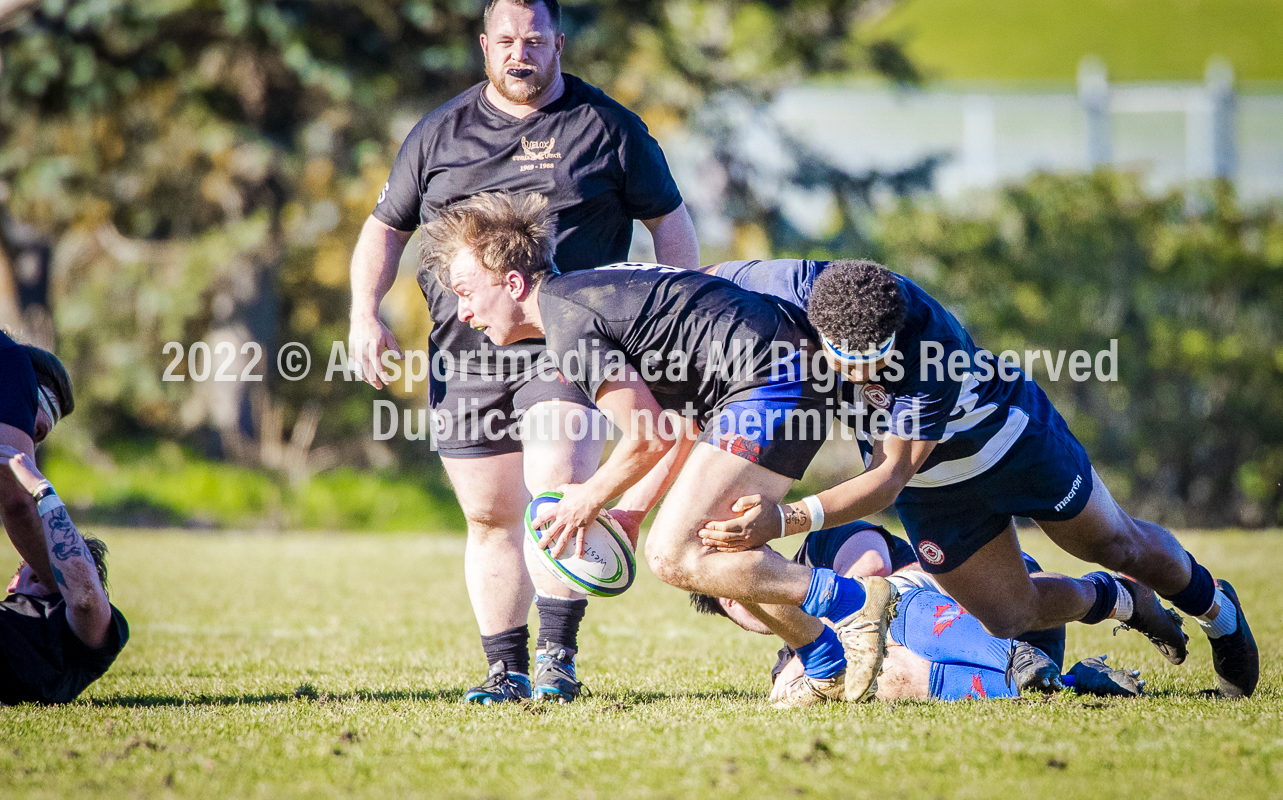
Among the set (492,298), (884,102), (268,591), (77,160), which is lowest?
(268,591)

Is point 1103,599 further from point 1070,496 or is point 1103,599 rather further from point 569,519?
point 569,519

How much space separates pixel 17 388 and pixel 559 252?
2163 millimetres

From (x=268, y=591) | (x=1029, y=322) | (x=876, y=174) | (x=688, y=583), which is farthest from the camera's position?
(x=876, y=174)

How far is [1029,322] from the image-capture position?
46.2ft

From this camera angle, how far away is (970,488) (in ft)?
14.2

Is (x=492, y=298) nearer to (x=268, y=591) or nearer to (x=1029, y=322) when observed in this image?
(x=268, y=591)

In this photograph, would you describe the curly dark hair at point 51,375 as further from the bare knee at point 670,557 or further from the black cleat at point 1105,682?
the black cleat at point 1105,682

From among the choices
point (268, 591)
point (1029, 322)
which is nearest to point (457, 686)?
point (268, 591)

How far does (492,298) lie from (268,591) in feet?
17.2

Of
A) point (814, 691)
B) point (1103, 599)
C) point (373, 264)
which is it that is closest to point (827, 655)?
point (814, 691)

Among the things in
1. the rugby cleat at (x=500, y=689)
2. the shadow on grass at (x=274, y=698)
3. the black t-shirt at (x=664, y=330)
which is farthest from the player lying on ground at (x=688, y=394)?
the shadow on grass at (x=274, y=698)

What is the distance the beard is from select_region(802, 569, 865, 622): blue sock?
2139 millimetres

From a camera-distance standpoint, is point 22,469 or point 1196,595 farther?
point 1196,595

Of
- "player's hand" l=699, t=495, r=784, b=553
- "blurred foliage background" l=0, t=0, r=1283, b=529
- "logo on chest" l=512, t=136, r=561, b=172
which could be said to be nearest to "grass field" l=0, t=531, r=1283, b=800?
"player's hand" l=699, t=495, r=784, b=553
